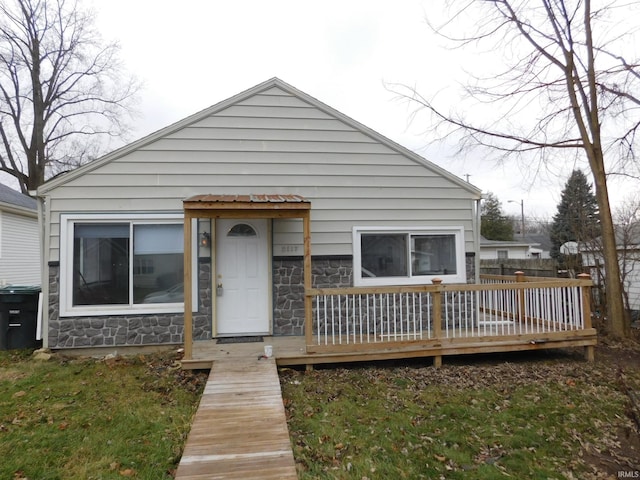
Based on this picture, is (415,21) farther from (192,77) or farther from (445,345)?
(192,77)

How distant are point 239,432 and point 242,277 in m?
3.08

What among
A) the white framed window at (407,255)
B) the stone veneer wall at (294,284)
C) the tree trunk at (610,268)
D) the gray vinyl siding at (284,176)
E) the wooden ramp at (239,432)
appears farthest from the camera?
the tree trunk at (610,268)

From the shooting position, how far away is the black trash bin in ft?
19.1

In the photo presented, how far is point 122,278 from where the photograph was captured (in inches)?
223

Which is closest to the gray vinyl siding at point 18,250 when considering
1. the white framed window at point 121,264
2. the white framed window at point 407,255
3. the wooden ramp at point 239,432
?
the white framed window at point 121,264

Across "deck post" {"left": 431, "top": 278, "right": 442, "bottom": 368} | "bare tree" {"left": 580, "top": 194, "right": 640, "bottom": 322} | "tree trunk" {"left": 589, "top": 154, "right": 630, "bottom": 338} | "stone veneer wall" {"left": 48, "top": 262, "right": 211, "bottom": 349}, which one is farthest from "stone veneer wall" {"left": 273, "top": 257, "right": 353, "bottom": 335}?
"bare tree" {"left": 580, "top": 194, "right": 640, "bottom": 322}

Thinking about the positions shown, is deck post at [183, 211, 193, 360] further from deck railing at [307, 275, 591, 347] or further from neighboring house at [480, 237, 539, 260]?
neighboring house at [480, 237, 539, 260]

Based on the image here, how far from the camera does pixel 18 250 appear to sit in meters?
10.7

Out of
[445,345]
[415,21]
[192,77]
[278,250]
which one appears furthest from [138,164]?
[192,77]

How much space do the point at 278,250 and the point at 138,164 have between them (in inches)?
101

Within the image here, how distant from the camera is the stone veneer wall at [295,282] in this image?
5949 millimetres

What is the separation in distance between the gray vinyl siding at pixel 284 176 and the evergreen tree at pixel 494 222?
27165 mm

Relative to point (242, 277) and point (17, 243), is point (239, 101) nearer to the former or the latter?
point (242, 277)

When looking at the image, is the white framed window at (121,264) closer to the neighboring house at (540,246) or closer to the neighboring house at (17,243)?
the neighboring house at (17,243)
